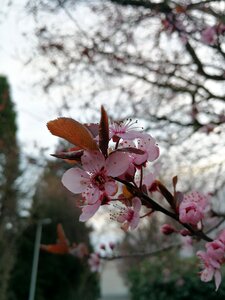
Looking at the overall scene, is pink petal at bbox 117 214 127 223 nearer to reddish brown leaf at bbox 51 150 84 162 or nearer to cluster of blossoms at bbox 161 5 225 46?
reddish brown leaf at bbox 51 150 84 162

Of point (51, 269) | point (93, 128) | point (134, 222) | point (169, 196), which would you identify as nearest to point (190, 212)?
point (169, 196)

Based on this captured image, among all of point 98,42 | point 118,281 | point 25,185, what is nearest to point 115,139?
point 98,42

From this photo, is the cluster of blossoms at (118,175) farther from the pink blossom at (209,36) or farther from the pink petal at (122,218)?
the pink blossom at (209,36)

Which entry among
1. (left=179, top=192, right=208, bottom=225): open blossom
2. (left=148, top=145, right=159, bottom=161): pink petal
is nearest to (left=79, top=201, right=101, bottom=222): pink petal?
(left=148, top=145, right=159, bottom=161): pink petal

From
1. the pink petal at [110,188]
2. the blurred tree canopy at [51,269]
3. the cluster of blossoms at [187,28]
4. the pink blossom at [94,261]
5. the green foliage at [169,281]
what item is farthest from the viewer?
the blurred tree canopy at [51,269]

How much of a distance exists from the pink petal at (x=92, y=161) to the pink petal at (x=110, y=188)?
0.20ft

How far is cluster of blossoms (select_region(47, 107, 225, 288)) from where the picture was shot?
1081mm

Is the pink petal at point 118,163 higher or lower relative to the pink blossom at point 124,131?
lower

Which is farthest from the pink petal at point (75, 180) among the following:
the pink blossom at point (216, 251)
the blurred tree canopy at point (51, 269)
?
the blurred tree canopy at point (51, 269)

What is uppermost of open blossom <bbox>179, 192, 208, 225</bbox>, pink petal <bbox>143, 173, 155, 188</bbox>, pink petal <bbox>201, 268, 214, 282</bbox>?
pink petal <bbox>143, 173, 155, 188</bbox>

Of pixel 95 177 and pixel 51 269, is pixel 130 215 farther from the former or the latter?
pixel 51 269

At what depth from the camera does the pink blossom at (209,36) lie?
336 cm

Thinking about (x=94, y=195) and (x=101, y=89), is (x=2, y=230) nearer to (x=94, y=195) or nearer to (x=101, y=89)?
(x=101, y=89)

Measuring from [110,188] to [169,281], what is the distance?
859cm
